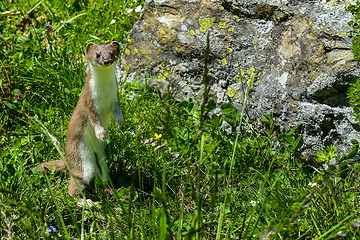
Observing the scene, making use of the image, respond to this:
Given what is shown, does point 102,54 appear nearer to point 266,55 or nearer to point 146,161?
point 146,161

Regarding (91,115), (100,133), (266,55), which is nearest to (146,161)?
(100,133)

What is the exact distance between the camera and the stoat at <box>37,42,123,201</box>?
12.3 ft

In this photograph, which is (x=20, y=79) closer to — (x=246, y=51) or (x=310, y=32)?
(x=246, y=51)

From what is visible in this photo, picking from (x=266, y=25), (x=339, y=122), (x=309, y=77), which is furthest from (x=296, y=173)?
(x=266, y=25)

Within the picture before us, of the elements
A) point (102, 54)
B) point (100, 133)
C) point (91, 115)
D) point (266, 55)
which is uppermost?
point (102, 54)

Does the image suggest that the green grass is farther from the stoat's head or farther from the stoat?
the stoat's head

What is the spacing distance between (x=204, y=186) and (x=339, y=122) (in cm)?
116

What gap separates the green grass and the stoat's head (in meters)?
0.50

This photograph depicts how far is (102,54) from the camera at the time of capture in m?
3.68

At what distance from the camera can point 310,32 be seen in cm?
374

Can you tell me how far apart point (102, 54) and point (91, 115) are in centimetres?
51

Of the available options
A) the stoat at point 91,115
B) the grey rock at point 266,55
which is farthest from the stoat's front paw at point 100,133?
the grey rock at point 266,55

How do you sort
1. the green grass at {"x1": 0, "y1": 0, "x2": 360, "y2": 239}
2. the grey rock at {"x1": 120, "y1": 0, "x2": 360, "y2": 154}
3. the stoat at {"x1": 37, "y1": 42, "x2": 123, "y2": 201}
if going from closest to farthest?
the green grass at {"x1": 0, "y1": 0, "x2": 360, "y2": 239} → the grey rock at {"x1": 120, "y1": 0, "x2": 360, "y2": 154} → the stoat at {"x1": 37, "y1": 42, "x2": 123, "y2": 201}

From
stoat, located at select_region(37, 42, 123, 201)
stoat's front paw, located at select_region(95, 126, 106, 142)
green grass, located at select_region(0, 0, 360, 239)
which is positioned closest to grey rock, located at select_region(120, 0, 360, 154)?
green grass, located at select_region(0, 0, 360, 239)
